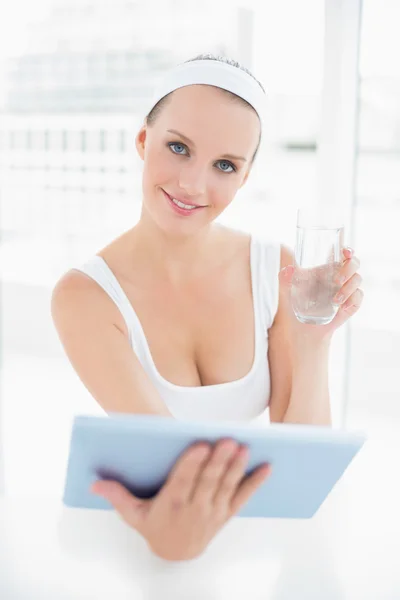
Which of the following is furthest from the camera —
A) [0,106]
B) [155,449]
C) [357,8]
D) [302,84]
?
[0,106]

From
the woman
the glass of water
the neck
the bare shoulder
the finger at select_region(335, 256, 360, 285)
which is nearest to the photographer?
the glass of water

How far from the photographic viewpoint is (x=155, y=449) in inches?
37.4

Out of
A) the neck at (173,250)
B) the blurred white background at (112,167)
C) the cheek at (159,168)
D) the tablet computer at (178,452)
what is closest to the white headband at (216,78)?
the cheek at (159,168)

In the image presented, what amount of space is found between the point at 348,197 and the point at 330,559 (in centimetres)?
194

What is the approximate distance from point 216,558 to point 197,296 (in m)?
0.81

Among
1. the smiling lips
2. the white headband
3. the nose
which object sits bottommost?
the smiling lips

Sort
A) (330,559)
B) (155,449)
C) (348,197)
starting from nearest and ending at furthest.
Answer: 1. (155,449)
2. (330,559)
3. (348,197)

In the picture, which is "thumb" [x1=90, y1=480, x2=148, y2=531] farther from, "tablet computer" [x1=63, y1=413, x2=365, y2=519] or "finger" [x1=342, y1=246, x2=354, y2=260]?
"finger" [x1=342, y1=246, x2=354, y2=260]

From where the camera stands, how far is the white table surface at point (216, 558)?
3.29 ft

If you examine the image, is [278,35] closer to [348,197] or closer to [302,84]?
[302,84]

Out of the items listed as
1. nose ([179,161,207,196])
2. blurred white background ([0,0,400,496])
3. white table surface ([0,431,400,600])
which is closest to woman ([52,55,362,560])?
nose ([179,161,207,196])

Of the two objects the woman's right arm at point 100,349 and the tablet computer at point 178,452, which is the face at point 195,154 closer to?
the woman's right arm at point 100,349

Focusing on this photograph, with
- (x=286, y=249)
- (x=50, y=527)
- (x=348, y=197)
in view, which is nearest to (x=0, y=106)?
(x=348, y=197)

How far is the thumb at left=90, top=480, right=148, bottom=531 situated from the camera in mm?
1020
